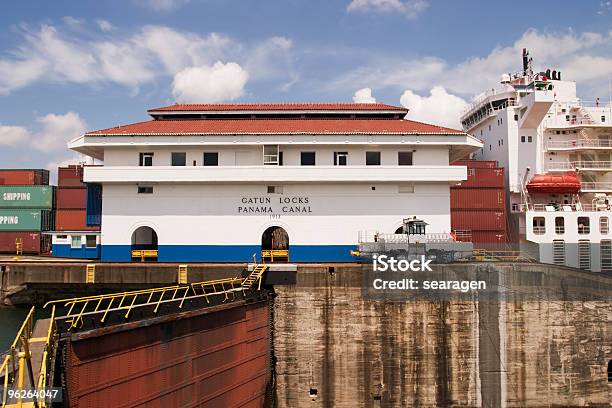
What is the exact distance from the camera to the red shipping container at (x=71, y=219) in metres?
39.2

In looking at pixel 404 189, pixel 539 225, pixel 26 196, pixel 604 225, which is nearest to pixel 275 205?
pixel 404 189

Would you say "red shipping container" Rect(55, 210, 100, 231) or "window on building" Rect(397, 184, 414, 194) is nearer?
"window on building" Rect(397, 184, 414, 194)

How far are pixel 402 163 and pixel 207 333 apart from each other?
A: 1602 cm

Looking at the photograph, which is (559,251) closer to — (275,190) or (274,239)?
(275,190)

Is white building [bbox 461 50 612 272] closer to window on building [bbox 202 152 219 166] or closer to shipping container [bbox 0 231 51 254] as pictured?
window on building [bbox 202 152 219 166]

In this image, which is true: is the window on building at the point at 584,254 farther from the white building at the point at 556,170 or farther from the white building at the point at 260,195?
the white building at the point at 260,195

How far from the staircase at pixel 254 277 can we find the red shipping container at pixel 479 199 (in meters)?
19.0

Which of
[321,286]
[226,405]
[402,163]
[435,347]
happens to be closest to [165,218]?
[321,286]

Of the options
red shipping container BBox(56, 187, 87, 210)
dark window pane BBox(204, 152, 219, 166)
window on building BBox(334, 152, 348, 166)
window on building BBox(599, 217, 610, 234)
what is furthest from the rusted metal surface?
red shipping container BBox(56, 187, 87, 210)

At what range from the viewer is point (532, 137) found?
34.9 m

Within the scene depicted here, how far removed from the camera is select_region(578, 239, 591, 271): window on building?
95.5ft

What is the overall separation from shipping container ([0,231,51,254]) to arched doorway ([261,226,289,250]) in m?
22.7

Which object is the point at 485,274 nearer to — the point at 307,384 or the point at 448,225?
the point at 448,225

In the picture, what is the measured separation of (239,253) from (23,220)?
89.8 feet
